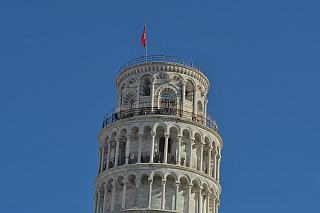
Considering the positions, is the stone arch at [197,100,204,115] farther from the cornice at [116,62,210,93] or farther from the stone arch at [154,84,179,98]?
the stone arch at [154,84,179,98]

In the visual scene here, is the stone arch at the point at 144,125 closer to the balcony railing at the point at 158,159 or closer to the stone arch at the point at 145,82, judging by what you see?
the balcony railing at the point at 158,159

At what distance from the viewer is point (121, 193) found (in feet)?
220

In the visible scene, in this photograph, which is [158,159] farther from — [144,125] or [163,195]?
[144,125]

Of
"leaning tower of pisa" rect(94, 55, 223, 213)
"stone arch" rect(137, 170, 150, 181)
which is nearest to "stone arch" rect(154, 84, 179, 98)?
"leaning tower of pisa" rect(94, 55, 223, 213)

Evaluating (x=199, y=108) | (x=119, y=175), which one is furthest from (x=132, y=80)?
(x=119, y=175)

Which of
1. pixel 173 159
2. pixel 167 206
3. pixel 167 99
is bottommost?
pixel 167 206

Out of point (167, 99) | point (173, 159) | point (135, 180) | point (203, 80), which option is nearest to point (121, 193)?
point (135, 180)

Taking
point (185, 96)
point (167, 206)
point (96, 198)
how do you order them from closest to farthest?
point (167, 206)
point (96, 198)
point (185, 96)

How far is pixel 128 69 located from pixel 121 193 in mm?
16496

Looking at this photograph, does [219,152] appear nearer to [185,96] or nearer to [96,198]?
[185,96]

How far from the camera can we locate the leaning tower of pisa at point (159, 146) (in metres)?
66.1

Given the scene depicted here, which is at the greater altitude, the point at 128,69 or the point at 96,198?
the point at 128,69

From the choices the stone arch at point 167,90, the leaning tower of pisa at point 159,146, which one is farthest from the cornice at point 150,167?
the stone arch at point 167,90

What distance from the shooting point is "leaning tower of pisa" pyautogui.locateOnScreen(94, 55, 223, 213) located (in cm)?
6606
